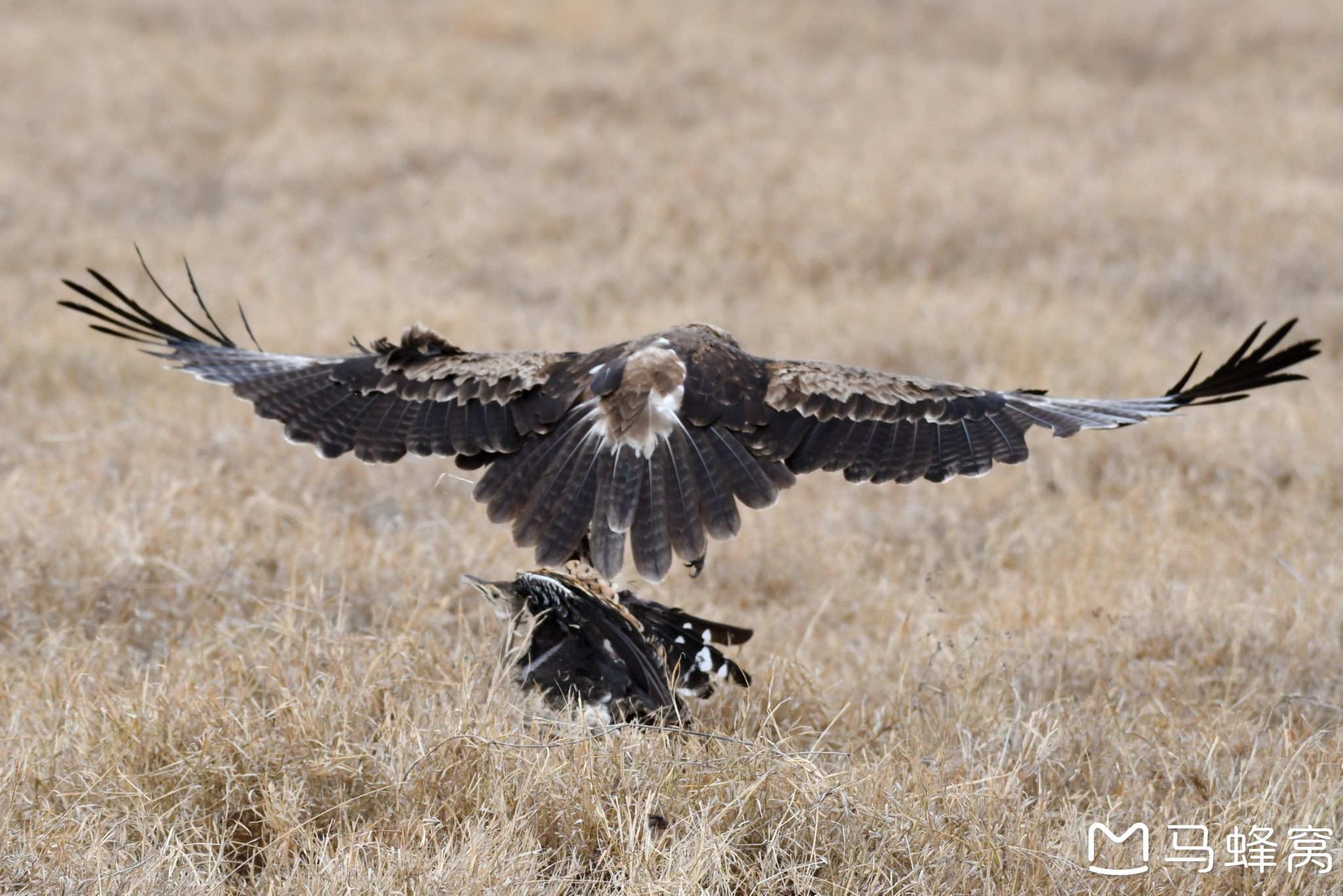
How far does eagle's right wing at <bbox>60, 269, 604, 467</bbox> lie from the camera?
407cm

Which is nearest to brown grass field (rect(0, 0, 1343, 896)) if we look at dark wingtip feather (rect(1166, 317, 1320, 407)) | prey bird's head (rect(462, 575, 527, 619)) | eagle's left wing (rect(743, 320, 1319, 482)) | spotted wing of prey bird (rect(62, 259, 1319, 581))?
prey bird's head (rect(462, 575, 527, 619))

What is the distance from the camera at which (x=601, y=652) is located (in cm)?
387

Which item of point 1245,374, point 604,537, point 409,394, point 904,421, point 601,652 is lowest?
point 601,652

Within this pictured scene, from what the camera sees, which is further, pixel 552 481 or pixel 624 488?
pixel 552 481

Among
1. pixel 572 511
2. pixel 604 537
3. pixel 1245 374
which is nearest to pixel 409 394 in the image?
pixel 572 511

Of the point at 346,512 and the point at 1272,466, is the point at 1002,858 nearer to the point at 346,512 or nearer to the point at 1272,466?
the point at 346,512

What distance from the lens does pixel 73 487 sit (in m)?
5.87

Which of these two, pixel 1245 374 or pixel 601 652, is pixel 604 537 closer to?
pixel 601 652

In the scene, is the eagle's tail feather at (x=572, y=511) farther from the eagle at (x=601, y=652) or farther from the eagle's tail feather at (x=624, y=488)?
the eagle at (x=601, y=652)

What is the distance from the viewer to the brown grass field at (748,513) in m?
3.33

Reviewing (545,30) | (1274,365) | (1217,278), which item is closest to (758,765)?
(1274,365)

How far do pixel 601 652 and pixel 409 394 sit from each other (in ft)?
3.53

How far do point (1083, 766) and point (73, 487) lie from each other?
4492 mm

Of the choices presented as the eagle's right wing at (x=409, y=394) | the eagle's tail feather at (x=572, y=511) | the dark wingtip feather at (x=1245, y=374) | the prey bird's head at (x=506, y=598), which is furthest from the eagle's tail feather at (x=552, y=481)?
the dark wingtip feather at (x=1245, y=374)
